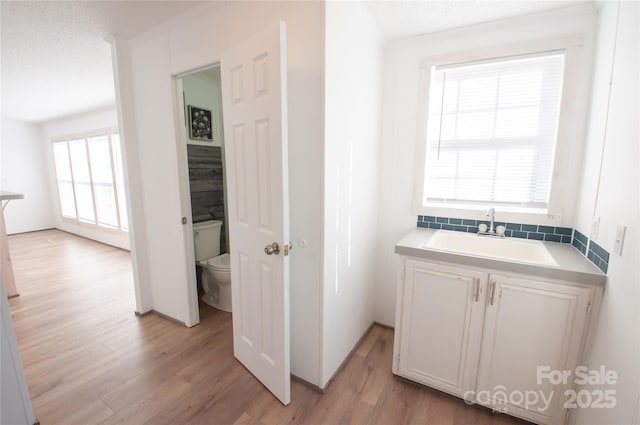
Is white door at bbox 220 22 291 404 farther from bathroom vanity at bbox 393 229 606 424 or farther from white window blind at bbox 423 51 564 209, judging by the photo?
white window blind at bbox 423 51 564 209

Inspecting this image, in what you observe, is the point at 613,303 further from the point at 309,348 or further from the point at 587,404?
the point at 309,348

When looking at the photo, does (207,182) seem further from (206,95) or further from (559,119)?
(559,119)

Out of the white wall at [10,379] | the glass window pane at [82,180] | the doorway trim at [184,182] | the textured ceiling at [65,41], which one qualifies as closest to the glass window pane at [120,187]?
the textured ceiling at [65,41]

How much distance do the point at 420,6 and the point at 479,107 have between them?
2.62 feet

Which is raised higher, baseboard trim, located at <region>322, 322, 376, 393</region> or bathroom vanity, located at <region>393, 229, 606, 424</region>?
bathroom vanity, located at <region>393, 229, 606, 424</region>

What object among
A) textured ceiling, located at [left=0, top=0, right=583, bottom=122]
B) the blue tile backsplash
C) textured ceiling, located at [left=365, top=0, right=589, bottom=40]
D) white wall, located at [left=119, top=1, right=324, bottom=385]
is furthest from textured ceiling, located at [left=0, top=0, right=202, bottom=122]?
the blue tile backsplash

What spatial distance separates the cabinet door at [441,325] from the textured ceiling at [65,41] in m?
2.34

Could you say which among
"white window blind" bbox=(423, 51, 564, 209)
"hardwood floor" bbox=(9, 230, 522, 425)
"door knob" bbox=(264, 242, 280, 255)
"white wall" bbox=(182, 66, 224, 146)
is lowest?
"hardwood floor" bbox=(9, 230, 522, 425)

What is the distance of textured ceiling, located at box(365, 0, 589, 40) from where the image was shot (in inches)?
63.6

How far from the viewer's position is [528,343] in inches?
55.5

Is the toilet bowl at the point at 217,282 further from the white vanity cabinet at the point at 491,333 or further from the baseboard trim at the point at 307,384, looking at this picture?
the white vanity cabinet at the point at 491,333

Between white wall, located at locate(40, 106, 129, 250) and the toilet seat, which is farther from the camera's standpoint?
white wall, located at locate(40, 106, 129, 250)

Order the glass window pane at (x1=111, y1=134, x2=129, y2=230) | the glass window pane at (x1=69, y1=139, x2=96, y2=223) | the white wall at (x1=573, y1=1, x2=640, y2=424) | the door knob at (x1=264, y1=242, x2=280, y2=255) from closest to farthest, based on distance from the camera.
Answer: the white wall at (x1=573, y1=1, x2=640, y2=424)
the door knob at (x1=264, y1=242, x2=280, y2=255)
the glass window pane at (x1=111, y1=134, x2=129, y2=230)
the glass window pane at (x1=69, y1=139, x2=96, y2=223)

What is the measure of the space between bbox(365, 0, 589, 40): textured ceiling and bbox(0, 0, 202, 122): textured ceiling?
129 cm
